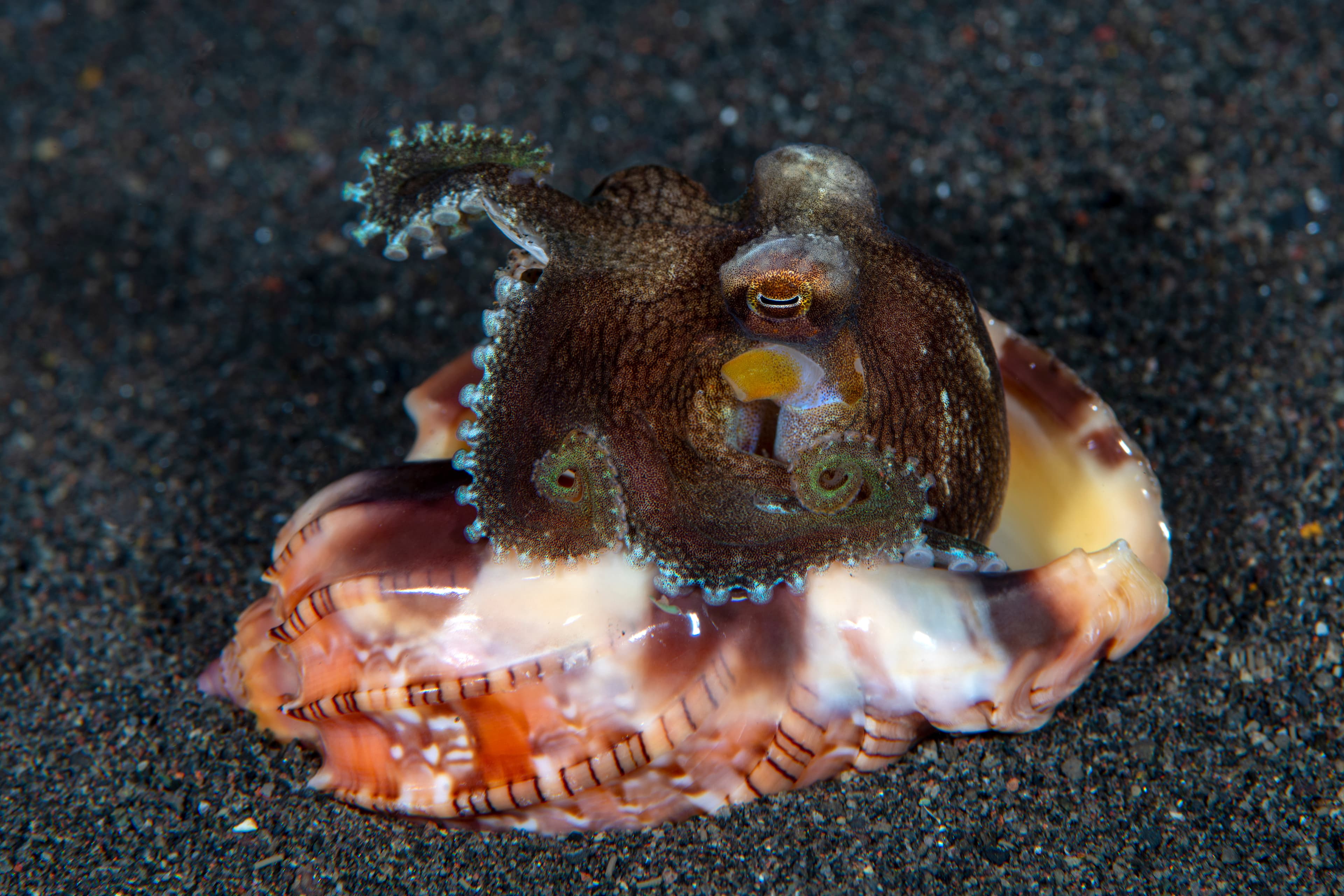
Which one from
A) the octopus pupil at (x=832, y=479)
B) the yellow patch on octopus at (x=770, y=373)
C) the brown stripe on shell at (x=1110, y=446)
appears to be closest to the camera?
the octopus pupil at (x=832, y=479)

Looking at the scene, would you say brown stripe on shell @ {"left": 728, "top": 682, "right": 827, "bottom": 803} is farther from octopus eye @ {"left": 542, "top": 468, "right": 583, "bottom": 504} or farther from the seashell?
octopus eye @ {"left": 542, "top": 468, "right": 583, "bottom": 504}

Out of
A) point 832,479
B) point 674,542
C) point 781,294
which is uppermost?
point 781,294

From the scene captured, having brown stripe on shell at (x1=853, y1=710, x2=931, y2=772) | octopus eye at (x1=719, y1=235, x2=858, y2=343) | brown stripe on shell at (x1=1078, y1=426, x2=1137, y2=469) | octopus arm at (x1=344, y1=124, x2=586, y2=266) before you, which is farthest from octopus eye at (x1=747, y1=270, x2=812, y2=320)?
brown stripe on shell at (x1=1078, y1=426, x2=1137, y2=469)

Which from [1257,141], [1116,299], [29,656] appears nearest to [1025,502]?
[1116,299]

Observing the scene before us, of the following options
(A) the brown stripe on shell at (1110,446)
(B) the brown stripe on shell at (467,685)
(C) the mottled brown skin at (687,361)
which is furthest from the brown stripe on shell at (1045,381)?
(B) the brown stripe on shell at (467,685)

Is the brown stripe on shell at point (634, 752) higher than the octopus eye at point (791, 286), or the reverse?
the octopus eye at point (791, 286)

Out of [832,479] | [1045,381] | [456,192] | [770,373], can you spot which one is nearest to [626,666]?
[832,479]

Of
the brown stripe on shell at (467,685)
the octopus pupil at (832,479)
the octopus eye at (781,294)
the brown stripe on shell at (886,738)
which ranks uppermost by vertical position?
the octopus eye at (781,294)

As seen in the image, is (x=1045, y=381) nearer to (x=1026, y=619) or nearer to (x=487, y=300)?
(x=1026, y=619)

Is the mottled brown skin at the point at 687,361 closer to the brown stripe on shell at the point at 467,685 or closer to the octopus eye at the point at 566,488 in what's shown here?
the octopus eye at the point at 566,488
